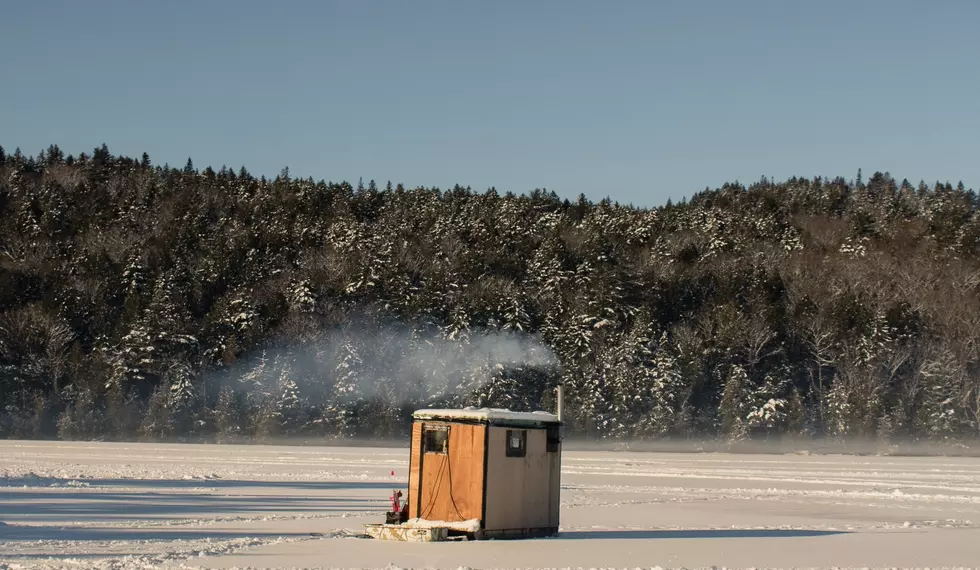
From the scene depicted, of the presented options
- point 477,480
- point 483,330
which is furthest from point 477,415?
point 483,330

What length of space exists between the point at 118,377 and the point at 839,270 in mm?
59895

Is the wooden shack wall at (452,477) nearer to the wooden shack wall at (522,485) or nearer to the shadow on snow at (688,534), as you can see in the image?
the wooden shack wall at (522,485)

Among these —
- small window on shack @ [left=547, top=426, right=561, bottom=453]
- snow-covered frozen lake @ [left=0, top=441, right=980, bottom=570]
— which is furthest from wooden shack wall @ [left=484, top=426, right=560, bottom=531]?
snow-covered frozen lake @ [left=0, top=441, right=980, bottom=570]

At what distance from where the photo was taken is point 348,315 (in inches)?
3216

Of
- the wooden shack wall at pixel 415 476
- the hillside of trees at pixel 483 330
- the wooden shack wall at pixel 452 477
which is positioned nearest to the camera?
the wooden shack wall at pixel 452 477

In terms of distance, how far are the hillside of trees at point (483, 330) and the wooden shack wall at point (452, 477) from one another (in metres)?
46.1

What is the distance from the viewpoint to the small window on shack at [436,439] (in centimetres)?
2233

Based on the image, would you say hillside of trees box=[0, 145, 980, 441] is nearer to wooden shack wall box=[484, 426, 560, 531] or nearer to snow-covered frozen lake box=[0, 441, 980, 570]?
snow-covered frozen lake box=[0, 441, 980, 570]

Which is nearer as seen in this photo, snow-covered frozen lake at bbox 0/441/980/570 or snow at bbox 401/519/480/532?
snow-covered frozen lake at bbox 0/441/980/570

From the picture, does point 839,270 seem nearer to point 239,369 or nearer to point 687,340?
point 687,340

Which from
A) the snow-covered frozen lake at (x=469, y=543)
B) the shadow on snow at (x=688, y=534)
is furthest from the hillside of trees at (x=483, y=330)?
the shadow on snow at (x=688, y=534)

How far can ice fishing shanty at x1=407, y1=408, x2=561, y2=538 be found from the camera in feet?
71.6

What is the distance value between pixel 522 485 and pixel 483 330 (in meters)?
50.1

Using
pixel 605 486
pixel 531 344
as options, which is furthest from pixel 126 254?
pixel 605 486
